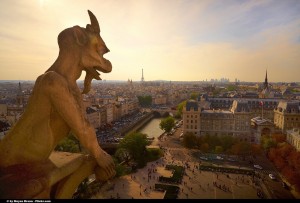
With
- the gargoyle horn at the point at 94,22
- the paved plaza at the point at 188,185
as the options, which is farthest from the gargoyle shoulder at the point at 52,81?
the paved plaza at the point at 188,185

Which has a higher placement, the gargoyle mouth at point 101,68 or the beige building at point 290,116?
the gargoyle mouth at point 101,68

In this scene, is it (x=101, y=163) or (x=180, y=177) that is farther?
(x=180, y=177)

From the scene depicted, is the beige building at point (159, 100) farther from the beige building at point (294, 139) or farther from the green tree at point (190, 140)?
the beige building at point (294, 139)

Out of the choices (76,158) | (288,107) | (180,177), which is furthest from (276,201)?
(288,107)

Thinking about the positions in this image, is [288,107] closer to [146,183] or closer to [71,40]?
[146,183]

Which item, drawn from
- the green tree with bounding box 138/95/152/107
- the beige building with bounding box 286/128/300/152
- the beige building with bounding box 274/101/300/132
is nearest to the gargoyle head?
the beige building with bounding box 286/128/300/152

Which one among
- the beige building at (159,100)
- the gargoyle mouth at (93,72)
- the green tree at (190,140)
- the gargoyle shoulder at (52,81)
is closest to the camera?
the gargoyle shoulder at (52,81)
